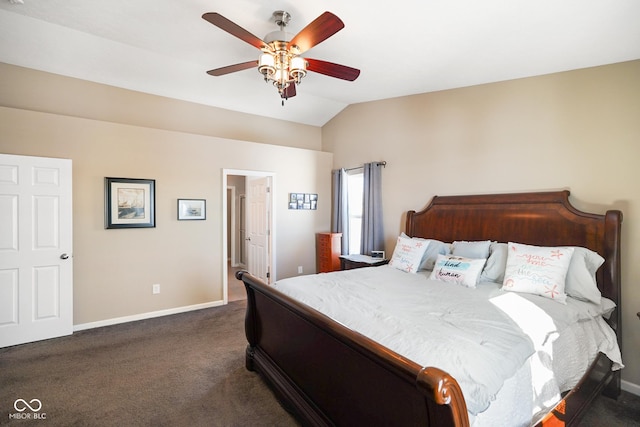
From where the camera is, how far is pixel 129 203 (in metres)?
3.73

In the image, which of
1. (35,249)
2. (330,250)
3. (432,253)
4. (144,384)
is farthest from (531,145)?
(35,249)

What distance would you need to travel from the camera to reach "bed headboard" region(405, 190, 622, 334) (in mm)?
2330

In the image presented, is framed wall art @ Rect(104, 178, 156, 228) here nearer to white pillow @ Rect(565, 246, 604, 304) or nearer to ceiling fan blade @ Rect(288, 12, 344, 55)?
ceiling fan blade @ Rect(288, 12, 344, 55)

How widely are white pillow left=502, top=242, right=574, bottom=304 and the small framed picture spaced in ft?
12.4

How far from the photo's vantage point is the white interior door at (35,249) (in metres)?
3.03

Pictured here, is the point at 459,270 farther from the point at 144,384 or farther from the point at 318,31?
the point at 144,384

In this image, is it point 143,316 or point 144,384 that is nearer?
point 144,384

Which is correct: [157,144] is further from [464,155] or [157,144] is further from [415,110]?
[464,155]

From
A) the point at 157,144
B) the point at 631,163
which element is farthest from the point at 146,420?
the point at 631,163

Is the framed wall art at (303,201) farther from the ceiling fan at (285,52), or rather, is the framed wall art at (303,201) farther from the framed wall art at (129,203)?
the ceiling fan at (285,52)

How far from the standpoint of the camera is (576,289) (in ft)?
7.34

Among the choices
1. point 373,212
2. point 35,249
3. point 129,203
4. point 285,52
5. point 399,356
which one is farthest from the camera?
point 373,212

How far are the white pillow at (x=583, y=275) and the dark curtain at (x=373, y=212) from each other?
2312 mm

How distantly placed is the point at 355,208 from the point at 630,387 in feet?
11.9
